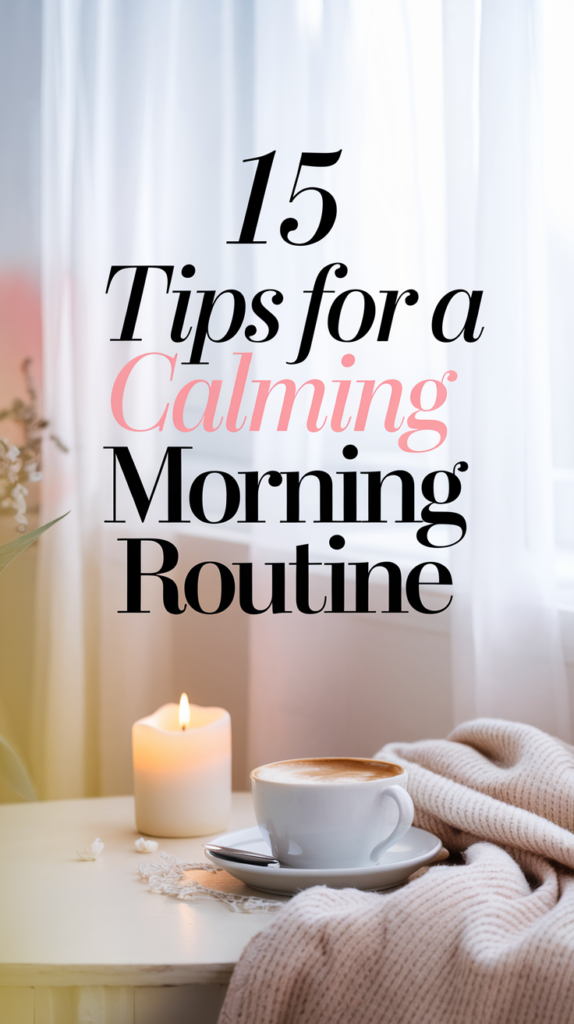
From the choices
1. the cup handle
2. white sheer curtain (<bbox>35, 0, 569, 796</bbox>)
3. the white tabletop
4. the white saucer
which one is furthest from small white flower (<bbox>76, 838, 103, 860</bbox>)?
white sheer curtain (<bbox>35, 0, 569, 796</bbox>)

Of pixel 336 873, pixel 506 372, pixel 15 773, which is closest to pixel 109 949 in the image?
pixel 336 873

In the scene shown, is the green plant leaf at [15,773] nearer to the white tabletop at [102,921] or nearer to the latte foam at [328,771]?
the white tabletop at [102,921]

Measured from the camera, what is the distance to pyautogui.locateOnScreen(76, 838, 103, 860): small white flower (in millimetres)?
833

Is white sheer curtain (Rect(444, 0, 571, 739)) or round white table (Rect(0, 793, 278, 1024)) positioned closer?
round white table (Rect(0, 793, 278, 1024))

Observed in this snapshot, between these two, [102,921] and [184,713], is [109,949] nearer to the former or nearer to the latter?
[102,921]

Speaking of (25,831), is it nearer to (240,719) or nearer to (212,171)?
(240,719)

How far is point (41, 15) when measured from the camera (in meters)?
1.38

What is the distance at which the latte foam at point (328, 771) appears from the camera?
2.47 feet

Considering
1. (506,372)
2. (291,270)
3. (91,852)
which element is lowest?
(91,852)

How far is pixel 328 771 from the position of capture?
784 mm

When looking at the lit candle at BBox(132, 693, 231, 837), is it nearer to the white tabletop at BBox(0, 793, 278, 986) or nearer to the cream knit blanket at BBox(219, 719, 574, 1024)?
the white tabletop at BBox(0, 793, 278, 986)

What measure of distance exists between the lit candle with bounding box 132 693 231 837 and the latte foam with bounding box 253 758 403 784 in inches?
4.8

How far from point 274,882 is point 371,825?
0.08 m

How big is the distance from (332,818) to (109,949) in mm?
175
